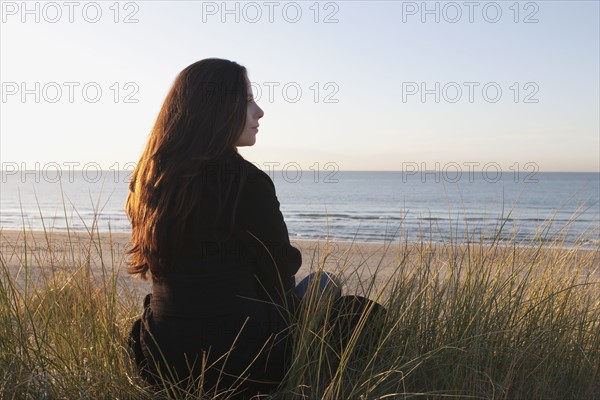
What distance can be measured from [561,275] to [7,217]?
27.3 meters

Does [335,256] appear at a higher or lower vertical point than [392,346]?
lower

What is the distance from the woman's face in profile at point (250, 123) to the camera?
2727mm

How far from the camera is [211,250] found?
2533mm

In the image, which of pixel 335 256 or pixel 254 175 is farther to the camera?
pixel 335 256

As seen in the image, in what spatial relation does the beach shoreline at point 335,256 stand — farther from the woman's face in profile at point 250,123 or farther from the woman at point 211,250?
the woman's face in profile at point 250,123

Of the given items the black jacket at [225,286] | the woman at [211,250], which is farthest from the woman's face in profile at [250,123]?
the black jacket at [225,286]

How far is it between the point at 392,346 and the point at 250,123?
114cm

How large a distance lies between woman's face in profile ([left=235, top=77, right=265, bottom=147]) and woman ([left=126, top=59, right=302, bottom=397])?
3 centimetres

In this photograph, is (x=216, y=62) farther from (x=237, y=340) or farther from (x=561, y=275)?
(x=561, y=275)

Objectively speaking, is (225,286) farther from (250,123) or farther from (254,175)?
(250,123)

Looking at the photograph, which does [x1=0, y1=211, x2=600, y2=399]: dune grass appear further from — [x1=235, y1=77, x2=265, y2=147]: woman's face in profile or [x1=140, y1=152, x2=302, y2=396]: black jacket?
[x1=235, y1=77, x2=265, y2=147]: woman's face in profile

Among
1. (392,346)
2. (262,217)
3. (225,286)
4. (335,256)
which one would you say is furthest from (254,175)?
(335,256)

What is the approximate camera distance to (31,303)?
125 inches

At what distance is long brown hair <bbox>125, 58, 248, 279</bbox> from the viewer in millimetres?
2518
